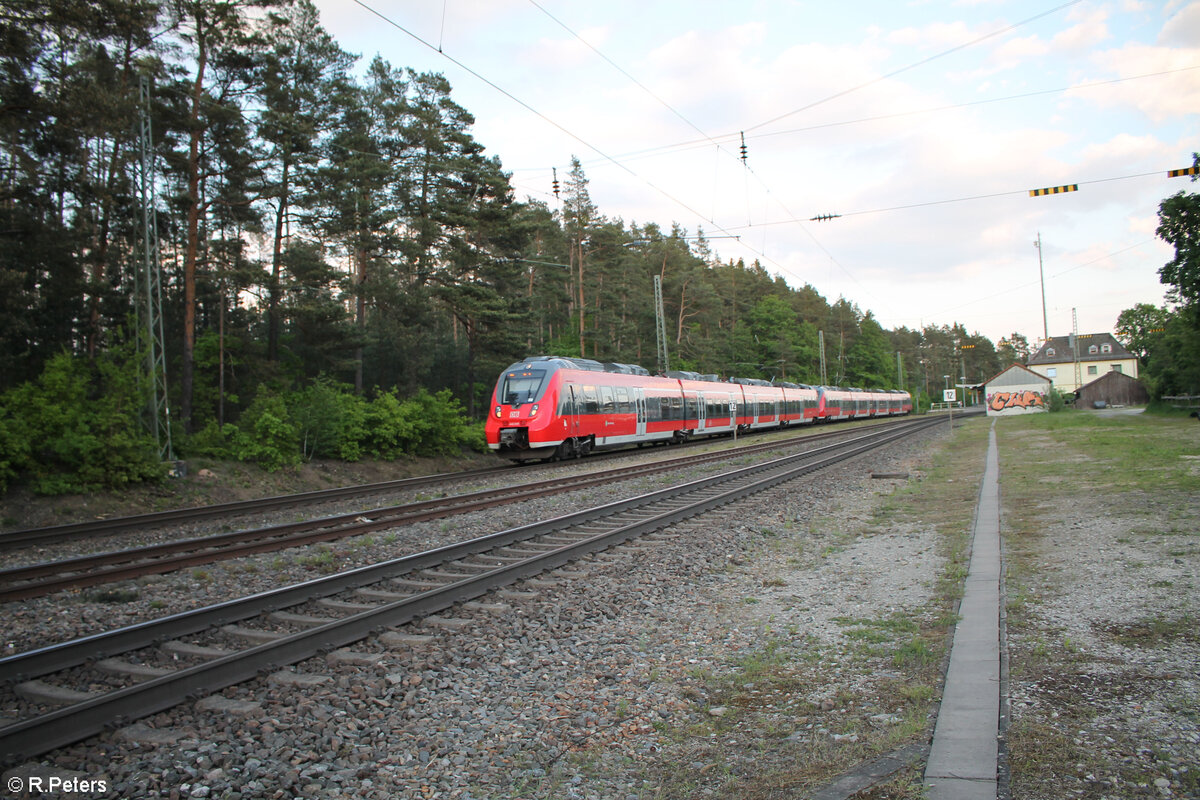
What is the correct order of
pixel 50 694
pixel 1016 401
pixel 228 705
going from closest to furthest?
pixel 228 705 < pixel 50 694 < pixel 1016 401

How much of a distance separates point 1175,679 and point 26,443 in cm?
1763

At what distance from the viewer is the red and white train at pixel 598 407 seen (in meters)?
20.8

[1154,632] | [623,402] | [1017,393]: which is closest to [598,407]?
[623,402]

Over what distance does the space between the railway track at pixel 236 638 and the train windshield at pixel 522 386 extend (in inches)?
466

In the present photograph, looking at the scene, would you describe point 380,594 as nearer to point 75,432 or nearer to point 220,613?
point 220,613

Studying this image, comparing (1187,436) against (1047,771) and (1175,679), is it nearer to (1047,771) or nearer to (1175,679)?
(1175,679)

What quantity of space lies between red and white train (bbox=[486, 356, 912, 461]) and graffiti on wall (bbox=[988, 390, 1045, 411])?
1422 inches

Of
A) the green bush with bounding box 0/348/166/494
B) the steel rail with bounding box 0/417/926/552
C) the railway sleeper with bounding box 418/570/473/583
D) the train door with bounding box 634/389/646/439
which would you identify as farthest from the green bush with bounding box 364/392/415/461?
the railway sleeper with bounding box 418/570/473/583

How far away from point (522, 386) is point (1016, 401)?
56.8 meters

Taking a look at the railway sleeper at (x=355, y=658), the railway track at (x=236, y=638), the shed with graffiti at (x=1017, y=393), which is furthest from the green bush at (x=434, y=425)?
the shed with graffiti at (x=1017, y=393)

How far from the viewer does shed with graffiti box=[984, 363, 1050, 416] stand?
61125 millimetres

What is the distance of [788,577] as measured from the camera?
752 cm

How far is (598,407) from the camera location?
2342 cm

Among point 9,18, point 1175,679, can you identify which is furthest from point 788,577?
point 9,18
